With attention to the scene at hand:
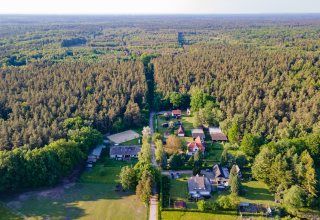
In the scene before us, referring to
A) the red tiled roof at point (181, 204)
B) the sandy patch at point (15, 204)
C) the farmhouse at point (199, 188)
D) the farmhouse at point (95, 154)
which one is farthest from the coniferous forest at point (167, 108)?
the red tiled roof at point (181, 204)

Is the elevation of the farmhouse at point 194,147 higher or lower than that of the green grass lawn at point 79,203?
higher

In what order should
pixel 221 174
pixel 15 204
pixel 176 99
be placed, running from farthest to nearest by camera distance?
pixel 176 99 → pixel 221 174 → pixel 15 204

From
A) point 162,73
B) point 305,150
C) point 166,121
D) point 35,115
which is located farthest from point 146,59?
point 305,150

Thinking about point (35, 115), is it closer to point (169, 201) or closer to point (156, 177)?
point (156, 177)

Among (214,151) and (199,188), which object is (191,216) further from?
(214,151)

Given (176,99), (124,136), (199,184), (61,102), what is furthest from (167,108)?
(199,184)

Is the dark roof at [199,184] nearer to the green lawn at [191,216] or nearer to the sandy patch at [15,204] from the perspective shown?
the green lawn at [191,216]

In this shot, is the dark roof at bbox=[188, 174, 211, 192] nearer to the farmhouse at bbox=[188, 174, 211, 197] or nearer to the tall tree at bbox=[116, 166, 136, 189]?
the farmhouse at bbox=[188, 174, 211, 197]
